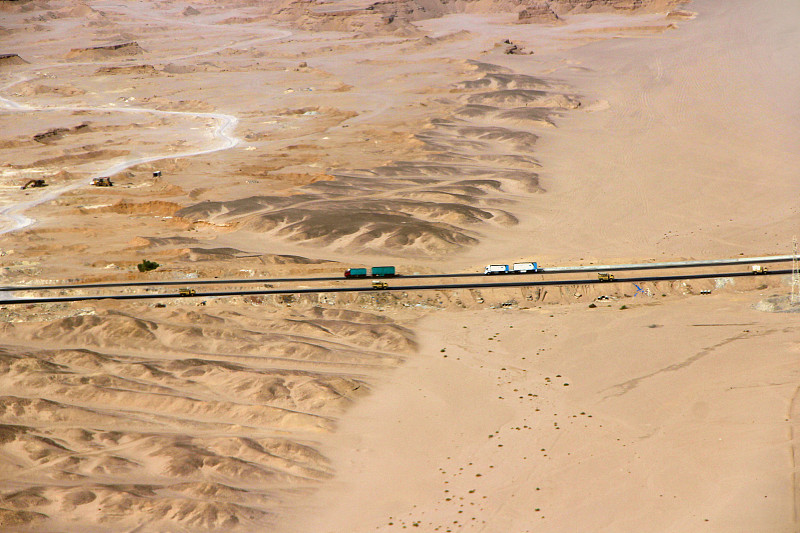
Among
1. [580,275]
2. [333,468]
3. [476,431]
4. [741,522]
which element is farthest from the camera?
[580,275]

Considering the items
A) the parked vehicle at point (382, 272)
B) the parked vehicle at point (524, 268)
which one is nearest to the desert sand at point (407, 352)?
the parked vehicle at point (524, 268)

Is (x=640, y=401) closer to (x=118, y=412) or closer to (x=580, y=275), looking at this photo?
(x=580, y=275)

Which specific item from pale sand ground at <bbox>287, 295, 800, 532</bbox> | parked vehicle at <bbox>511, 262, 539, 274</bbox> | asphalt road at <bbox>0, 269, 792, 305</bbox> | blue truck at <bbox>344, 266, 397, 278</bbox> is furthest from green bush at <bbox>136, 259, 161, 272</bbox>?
parked vehicle at <bbox>511, 262, 539, 274</bbox>

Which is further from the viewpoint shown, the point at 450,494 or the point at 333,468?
the point at 333,468

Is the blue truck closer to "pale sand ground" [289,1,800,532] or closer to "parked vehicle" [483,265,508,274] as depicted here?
"pale sand ground" [289,1,800,532]

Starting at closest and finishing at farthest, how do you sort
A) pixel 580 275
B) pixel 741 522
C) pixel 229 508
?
pixel 741 522 < pixel 229 508 < pixel 580 275

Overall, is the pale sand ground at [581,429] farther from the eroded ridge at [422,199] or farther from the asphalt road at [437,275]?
the eroded ridge at [422,199]

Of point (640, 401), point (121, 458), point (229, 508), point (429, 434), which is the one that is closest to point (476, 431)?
point (429, 434)

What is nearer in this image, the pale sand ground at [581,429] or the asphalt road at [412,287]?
the pale sand ground at [581,429]

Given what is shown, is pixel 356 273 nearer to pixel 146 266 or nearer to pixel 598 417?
pixel 146 266
